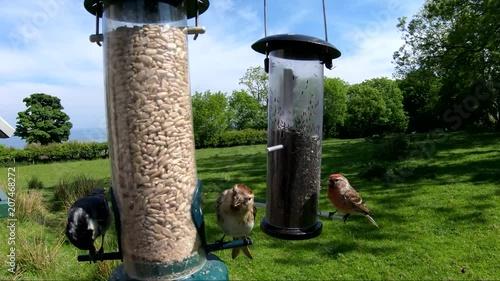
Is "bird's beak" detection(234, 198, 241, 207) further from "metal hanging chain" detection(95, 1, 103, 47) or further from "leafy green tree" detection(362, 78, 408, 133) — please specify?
"leafy green tree" detection(362, 78, 408, 133)

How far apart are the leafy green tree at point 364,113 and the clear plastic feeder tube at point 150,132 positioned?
1257 inches

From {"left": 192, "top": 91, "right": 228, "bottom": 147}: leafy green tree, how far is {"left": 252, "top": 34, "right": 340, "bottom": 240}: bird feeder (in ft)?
87.1

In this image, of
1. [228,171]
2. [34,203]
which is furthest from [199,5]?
[228,171]

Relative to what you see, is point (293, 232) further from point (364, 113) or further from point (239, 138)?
point (364, 113)

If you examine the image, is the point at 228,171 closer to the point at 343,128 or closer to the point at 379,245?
the point at 379,245

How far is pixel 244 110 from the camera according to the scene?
37219 mm

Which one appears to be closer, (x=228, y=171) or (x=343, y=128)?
(x=228, y=171)

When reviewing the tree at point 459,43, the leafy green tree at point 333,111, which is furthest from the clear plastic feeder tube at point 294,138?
the leafy green tree at point 333,111

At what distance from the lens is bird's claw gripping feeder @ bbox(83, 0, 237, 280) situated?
1.98 m

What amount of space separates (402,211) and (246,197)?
20.4 ft

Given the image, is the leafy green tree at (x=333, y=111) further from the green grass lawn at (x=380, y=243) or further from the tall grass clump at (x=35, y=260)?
the tall grass clump at (x=35, y=260)

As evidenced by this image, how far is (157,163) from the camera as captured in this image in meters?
2.02

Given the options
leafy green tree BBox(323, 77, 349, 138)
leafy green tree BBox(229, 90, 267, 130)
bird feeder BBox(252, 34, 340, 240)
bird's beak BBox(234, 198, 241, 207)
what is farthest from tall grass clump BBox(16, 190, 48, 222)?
leafy green tree BBox(229, 90, 267, 130)

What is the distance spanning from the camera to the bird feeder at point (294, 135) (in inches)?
114
